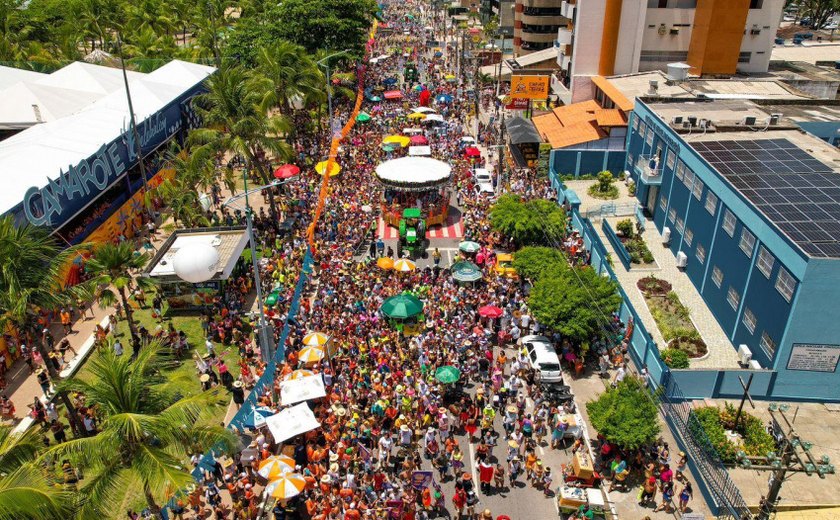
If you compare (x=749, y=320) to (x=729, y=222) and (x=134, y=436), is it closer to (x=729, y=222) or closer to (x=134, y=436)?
(x=729, y=222)

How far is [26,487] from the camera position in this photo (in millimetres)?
10453

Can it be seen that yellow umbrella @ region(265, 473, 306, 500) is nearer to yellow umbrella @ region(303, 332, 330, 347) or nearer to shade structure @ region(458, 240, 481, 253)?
yellow umbrella @ region(303, 332, 330, 347)

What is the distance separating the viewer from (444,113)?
195 feet

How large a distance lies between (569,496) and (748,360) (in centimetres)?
1032

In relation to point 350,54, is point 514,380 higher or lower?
lower

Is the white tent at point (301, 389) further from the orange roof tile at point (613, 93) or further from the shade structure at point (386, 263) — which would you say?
the orange roof tile at point (613, 93)

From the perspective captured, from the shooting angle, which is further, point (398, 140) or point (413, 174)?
point (398, 140)

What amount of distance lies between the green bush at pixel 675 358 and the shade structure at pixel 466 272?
964 centimetres

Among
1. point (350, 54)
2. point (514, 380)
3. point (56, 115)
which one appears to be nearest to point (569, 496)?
point (514, 380)

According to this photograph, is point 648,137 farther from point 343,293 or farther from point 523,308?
point 343,293

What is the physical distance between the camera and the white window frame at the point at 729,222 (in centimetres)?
2616

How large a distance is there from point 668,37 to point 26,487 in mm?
55269

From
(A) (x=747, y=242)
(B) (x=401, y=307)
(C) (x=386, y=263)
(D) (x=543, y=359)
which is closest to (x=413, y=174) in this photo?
(C) (x=386, y=263)

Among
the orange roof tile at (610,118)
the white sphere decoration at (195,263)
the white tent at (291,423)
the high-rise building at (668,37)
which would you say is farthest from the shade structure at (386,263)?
the high-rise building at (668,37)
